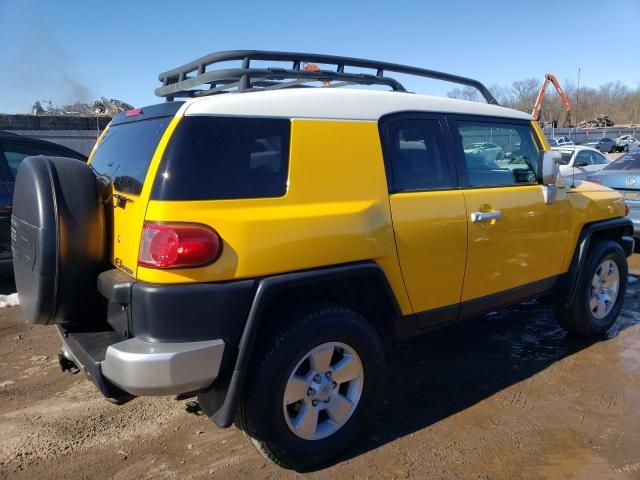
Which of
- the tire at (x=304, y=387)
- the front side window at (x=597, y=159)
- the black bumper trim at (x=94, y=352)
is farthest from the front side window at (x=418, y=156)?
the front side window at (x=597, y=159)

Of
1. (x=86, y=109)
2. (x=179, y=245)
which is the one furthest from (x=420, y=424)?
(x=86, y=109)

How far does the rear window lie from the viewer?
2.59m

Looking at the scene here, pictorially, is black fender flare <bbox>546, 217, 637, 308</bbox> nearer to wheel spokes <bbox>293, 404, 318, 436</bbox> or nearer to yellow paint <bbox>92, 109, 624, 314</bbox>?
yellow paint <bbox>92, 109, 624, 314</bbox>

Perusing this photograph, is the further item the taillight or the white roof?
the white roof

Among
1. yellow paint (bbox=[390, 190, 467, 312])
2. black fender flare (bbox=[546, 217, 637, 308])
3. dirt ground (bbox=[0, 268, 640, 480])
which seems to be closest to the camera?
dirt ground (bbox=[0, 268, 640, 480])

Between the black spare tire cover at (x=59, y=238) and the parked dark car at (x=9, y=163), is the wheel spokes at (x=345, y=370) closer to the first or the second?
the black spare tire cover at (x=59, y=238)

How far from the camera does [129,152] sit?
2.93 metres

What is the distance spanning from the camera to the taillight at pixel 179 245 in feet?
7.55

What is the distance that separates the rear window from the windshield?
748 cm

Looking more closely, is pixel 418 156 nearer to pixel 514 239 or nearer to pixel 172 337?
pixel 514 239

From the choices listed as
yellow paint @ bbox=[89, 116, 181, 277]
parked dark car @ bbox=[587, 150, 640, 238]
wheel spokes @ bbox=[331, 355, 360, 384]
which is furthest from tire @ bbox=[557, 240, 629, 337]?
yellow paint @ bbox=[89, 116, 181, 277]

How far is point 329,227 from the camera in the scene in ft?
8.64

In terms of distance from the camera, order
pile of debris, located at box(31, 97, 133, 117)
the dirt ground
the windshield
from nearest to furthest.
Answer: the dirt ground → the windshield → pile of debris, located at box(31, 97, 133, 117)

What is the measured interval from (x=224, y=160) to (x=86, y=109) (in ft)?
78.1
